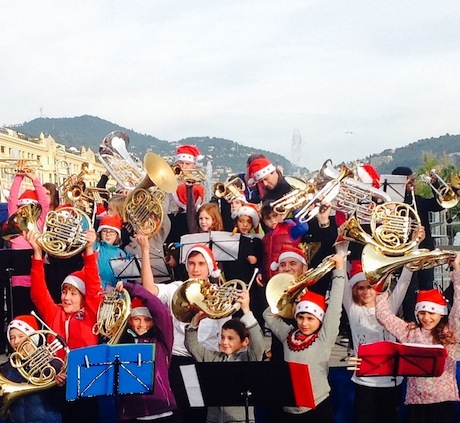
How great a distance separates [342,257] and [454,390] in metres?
1.17

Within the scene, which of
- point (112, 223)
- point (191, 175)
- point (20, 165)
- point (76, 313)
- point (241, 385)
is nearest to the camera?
point (241, 385)

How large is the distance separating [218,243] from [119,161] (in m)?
1.67

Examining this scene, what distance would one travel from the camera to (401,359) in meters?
4.43

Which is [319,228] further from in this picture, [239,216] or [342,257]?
[342,257]

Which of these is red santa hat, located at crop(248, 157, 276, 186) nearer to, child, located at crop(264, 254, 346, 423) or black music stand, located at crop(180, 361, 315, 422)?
child, located at crop(264, 254, 346, 423)

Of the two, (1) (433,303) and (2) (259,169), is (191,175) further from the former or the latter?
(1) (433,303)

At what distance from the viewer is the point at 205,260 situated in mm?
5574

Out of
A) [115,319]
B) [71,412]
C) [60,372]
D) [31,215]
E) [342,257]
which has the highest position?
[31,215]

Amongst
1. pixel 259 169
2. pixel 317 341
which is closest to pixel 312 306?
pixel 317 341

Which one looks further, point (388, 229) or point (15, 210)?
point (15, 210)

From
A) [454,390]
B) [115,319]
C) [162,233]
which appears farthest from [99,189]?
[454,390]

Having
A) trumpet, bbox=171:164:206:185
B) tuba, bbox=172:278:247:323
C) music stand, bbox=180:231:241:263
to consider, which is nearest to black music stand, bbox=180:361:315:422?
tuba, bbox=172:278:247:323

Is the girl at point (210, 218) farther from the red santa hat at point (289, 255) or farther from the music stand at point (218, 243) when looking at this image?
the red santa hat at point (289, 255)

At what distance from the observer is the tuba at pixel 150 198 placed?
6.03 meters
